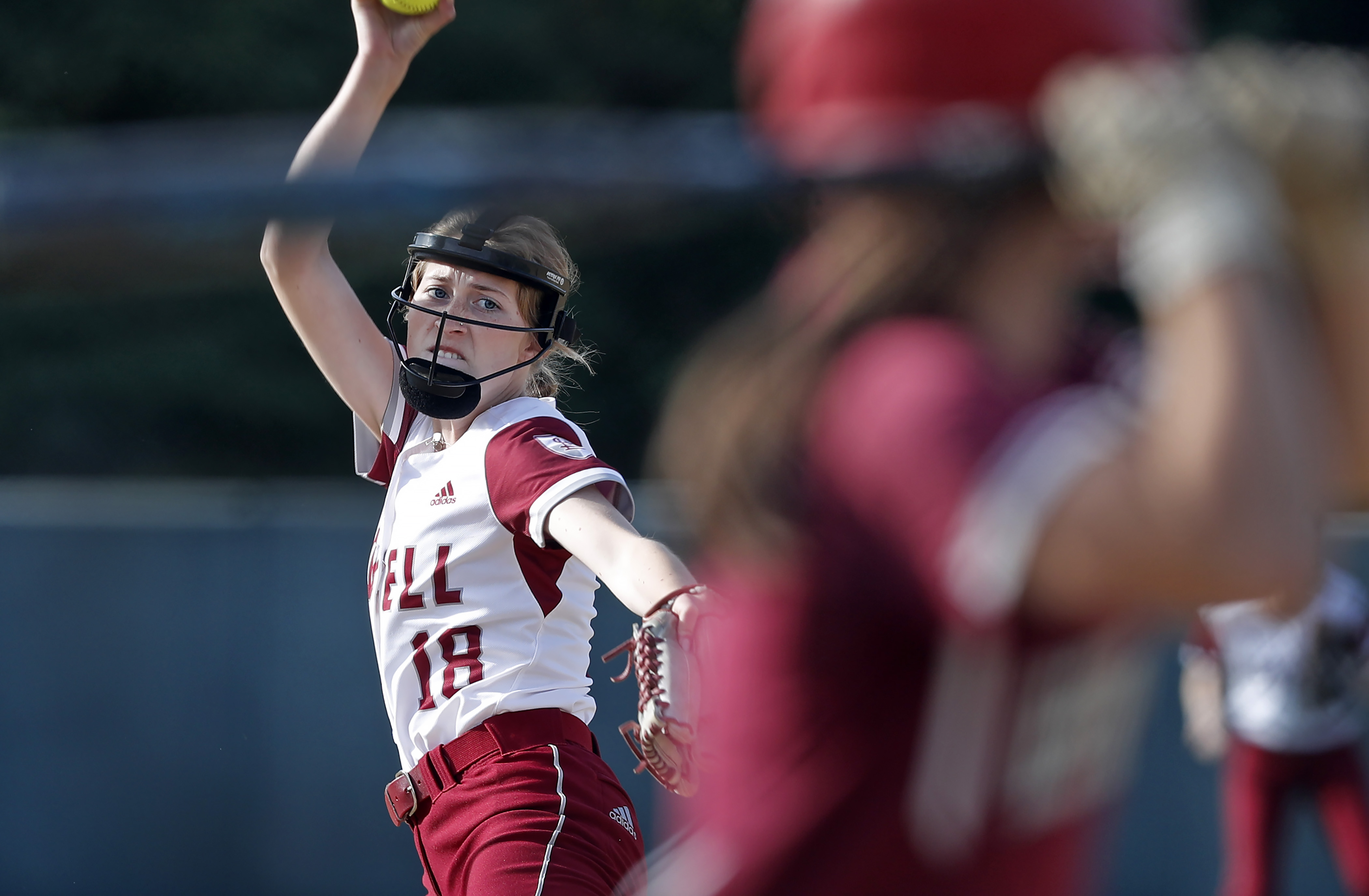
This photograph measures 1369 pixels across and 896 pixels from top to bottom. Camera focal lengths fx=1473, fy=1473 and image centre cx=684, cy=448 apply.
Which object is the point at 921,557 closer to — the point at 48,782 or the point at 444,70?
the point at 48,782

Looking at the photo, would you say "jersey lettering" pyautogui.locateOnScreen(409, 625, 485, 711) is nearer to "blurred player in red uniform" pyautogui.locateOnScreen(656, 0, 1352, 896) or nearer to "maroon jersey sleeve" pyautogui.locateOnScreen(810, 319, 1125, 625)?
"blurred player in red uniform" pyautogui.locateOnScreen(656, 0, 1352, 896)

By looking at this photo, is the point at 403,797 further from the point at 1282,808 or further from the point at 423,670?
the point at 1282,808

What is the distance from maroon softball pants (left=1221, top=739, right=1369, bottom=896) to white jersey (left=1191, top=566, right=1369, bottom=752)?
0.05 meters

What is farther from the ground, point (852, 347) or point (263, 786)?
point (852, 347)

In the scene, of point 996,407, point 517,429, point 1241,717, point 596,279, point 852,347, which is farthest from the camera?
point 596,279

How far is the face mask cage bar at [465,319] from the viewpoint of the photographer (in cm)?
293

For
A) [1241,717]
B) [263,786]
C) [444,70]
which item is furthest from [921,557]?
[444,70]

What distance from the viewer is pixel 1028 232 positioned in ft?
3.99

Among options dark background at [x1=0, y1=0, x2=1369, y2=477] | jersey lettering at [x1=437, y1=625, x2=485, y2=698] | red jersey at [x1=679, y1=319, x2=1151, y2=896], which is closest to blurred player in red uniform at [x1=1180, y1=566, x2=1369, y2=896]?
jersey lettering at [x1=437, y1=625, x2=485, y2=698]

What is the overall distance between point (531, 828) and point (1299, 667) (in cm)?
361

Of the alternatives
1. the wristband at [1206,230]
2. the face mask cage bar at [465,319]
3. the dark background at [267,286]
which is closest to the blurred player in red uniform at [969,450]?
the wristband at [1206,230]

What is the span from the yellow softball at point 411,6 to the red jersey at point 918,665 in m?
1.76

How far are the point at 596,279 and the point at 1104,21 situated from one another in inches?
373

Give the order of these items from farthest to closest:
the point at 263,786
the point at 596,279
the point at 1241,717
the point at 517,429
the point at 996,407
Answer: the point at 596,279
the point at 263,786
the point at 1241,717
the point at 517,429
the point at 996,407
